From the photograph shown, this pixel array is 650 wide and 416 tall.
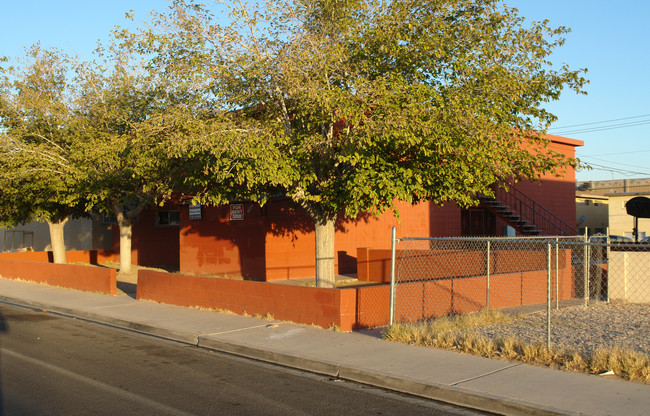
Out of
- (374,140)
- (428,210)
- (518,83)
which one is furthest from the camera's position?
(428,210)

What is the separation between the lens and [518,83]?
44.3ft

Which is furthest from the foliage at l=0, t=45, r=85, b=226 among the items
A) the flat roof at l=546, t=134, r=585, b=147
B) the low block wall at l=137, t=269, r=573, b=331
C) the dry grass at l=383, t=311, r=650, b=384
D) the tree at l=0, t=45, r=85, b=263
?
the flat roof at l=546, t=134, r=585, b=147

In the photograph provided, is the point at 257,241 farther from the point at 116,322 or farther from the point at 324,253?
the point at 116,322

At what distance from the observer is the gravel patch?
10281 millimetres

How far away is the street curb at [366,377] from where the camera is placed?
680 centimetres

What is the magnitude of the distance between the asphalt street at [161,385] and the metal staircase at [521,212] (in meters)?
17.3

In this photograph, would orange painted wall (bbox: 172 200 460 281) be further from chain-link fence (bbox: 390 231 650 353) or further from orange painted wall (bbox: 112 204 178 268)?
orange painted wall (bbox: 112 204 178 268)

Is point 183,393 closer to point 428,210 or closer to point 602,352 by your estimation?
point 602,352

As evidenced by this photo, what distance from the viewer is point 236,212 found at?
2122 centimetres

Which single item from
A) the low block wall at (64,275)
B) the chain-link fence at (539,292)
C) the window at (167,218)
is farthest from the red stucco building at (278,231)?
the low block wall at (64,275)

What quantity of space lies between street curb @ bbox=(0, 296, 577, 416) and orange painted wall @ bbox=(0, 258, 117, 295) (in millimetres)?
5493

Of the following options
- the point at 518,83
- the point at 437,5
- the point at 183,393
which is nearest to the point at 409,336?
the point at 183,393

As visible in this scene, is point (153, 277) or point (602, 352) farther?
point (153, 277)

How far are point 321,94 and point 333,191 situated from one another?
7.30 feet
